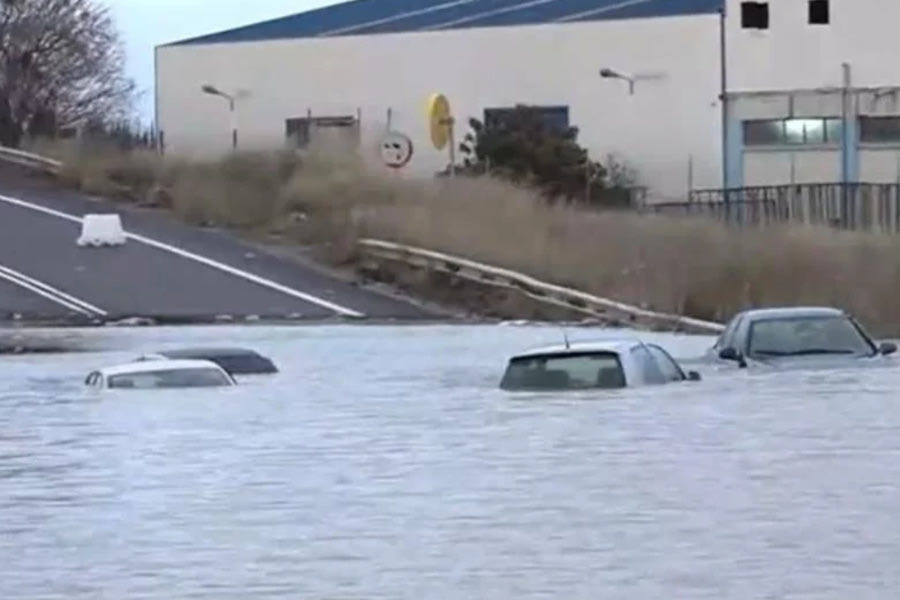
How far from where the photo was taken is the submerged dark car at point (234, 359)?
32594 millimetres

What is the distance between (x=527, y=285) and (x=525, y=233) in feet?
13.5

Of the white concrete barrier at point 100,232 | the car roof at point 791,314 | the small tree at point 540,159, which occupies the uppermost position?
the small tree at point 540,159

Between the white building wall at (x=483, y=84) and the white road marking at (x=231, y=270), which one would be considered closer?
the white road marking at (x=231, y=270)

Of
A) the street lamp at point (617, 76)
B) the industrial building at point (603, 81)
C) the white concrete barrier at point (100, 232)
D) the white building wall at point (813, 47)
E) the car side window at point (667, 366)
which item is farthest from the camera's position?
the street lamp at point (617, 76)

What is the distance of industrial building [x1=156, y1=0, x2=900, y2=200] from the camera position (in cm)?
6781

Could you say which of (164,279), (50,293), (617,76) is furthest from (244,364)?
(617,76)

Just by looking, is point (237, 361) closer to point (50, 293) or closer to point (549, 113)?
point (50, 293)

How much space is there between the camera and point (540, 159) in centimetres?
6531

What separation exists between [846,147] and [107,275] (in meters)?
26.7

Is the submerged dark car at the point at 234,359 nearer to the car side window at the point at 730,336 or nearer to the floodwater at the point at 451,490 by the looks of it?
the floodwater at the point at 451,490

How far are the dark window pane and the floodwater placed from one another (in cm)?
3789

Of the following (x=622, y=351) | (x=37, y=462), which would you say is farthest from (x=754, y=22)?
(x=37, y=462)

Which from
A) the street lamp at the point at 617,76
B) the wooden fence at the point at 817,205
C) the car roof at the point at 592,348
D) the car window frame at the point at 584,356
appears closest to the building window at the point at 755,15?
the street lamp at the point at 617,76

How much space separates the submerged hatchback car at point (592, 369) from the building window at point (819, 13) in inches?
1591
